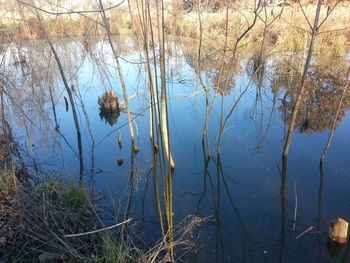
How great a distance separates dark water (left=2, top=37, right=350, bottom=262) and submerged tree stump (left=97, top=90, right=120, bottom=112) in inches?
9.3

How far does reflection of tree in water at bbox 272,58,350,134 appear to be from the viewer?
18.2ft

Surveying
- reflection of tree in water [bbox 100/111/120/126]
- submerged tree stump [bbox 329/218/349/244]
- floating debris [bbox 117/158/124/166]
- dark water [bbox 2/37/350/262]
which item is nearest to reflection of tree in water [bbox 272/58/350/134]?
dark water [bbox 2/37/350/262]

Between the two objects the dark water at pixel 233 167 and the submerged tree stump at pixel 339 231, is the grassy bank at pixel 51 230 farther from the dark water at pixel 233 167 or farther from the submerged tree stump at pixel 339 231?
the submerged tree stump at pixel 339 231

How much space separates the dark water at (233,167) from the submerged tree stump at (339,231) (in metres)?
0.11

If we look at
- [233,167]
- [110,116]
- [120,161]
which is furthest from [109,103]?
[233,167]

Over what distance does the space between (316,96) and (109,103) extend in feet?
14.8

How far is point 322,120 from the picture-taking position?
5582 millimetres

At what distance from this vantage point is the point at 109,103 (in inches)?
258

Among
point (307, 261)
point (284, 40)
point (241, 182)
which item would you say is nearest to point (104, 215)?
point (241, 182)

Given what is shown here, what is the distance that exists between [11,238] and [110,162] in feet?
6.79

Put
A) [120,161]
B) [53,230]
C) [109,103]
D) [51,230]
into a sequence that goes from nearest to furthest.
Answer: [51,230]
[53,230]
[120,161]
[109,103]

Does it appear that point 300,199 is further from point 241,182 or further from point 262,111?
point 262,111

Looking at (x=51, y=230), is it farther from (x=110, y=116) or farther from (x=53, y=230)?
(x=110, y=116)

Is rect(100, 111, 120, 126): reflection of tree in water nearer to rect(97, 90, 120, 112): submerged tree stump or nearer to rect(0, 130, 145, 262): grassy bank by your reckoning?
rect(97, 90, 120, 112): submerged tree stump
